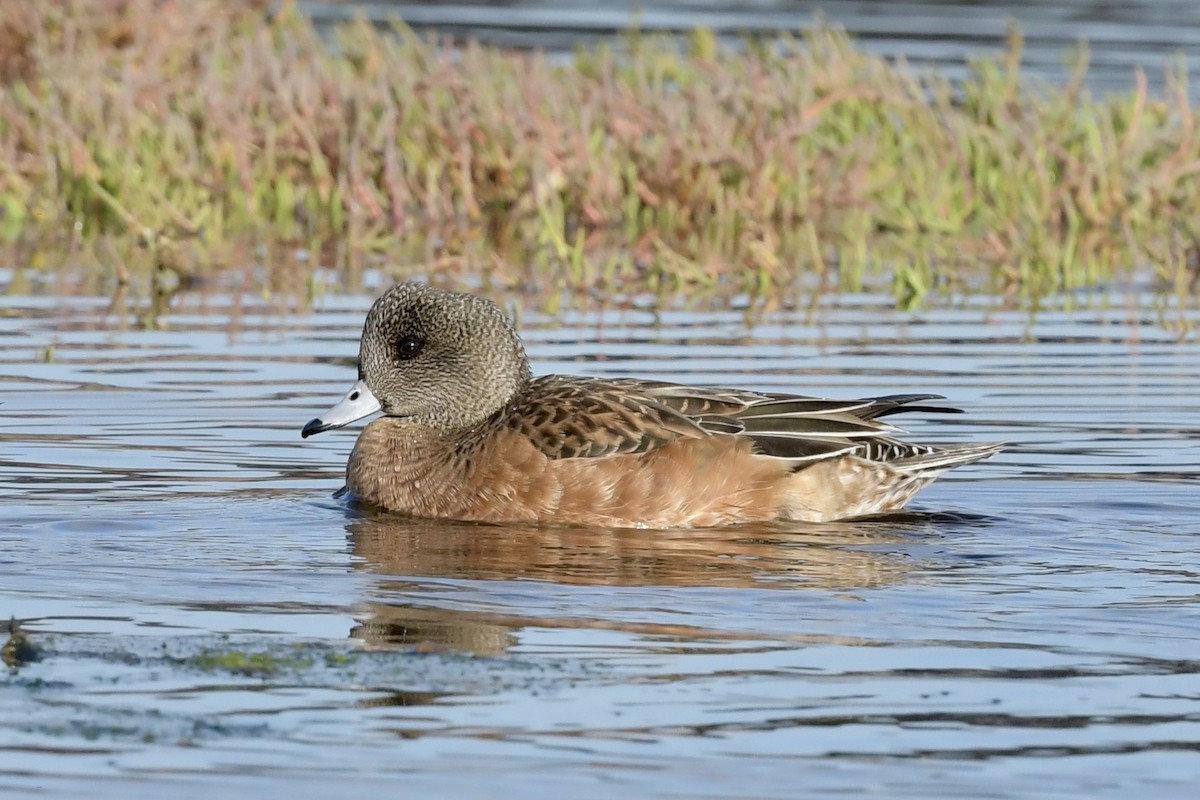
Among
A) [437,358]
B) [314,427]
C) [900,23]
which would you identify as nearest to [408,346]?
[437,358]

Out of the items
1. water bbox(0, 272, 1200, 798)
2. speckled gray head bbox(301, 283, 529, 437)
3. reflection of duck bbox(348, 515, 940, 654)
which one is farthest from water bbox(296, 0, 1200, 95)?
reflection of duck bbox(348, 515, 940, 654)

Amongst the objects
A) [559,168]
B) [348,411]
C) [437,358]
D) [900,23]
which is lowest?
[348,411]

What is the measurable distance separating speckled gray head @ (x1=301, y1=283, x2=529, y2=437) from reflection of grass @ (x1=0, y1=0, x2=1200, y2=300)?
454 centimetres

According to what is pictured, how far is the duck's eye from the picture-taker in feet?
26.7

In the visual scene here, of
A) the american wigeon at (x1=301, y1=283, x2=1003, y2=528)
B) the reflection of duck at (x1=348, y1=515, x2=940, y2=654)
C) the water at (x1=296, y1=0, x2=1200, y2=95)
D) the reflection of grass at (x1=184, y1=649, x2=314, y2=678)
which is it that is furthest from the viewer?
the water at (x1=296, y1=0, x2=1200, y2=95)

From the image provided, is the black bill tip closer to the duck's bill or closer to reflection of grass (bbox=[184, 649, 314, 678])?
the duck's bill

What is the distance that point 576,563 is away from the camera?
22.3 ft

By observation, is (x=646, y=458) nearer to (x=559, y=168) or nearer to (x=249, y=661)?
(x=249, y=661)

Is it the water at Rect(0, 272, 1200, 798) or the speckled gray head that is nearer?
the water at Rect(0, 272, 1200, 798)

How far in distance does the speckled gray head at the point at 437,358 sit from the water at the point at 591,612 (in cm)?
43

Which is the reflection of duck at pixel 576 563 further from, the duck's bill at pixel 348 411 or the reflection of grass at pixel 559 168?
the reflection of grass at pixel 559 168

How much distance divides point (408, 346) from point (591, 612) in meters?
2.32

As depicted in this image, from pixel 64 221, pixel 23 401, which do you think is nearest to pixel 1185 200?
pixel 64 221

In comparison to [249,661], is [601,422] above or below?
above
